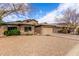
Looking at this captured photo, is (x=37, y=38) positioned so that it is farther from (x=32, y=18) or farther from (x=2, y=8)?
(x=2, y=8)

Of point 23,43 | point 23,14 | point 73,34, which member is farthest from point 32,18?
point 73,34

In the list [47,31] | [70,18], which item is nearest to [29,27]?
[47,31]

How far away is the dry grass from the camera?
224 cm

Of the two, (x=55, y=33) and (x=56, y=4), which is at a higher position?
(x=56, y=4)

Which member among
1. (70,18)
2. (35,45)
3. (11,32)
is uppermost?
(70,18)

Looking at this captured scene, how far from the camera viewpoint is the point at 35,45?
88.7 inches

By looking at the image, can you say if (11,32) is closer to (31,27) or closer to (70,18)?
(31,27)

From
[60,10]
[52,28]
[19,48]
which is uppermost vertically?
[60,10]

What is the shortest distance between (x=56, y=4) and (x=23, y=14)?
12.6 inches

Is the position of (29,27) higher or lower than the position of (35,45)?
higher

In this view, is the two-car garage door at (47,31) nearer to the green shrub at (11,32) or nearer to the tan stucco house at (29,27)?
the tan stucco house at (29,27)

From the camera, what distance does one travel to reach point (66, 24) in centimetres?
228

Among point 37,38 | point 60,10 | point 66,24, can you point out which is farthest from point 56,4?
point 37,38

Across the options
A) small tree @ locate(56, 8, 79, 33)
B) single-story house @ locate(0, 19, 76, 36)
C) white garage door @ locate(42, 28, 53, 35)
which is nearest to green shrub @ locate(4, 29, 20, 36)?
single-story house @ locate(0, 19, 76, 36)
